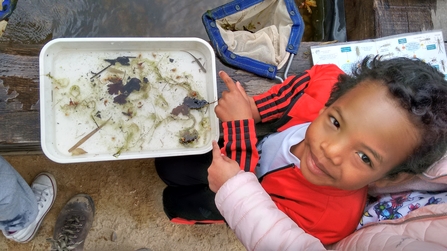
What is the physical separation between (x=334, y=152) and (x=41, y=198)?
1.34 m

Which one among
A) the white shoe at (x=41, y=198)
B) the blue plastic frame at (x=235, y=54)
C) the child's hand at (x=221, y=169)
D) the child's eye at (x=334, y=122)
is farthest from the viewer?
the white shoe at (x=41, y=198)

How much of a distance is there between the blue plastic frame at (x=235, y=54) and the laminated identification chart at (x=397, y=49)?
0.14 meters

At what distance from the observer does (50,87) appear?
1154 millimetres

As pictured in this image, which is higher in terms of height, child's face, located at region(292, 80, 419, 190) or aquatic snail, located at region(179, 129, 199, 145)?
child's face, located at region(292, 80, 419, 190)

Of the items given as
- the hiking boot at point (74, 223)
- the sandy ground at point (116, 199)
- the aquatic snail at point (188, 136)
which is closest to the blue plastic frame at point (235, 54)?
the aquatic snail at point (188, 136)

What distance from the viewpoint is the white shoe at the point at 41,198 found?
1545 millimetres

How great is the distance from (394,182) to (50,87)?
1.08 meters

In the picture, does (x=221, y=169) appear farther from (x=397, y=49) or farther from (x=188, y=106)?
(x=397, y=49)

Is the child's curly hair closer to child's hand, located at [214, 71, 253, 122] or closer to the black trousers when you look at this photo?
child's hand, located at [214, 71, 253, 122]

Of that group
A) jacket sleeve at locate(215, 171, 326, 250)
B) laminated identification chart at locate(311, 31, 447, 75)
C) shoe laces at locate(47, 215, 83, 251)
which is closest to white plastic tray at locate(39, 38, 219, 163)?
jacket sleeve at locate(215, 171, 326, 250)

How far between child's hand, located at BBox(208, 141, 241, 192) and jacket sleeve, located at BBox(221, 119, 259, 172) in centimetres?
4

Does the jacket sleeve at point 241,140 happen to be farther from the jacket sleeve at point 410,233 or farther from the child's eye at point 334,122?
the jacket sleeve at point 410,233

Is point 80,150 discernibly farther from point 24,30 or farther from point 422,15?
point 422,15

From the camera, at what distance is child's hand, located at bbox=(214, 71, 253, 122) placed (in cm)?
108
